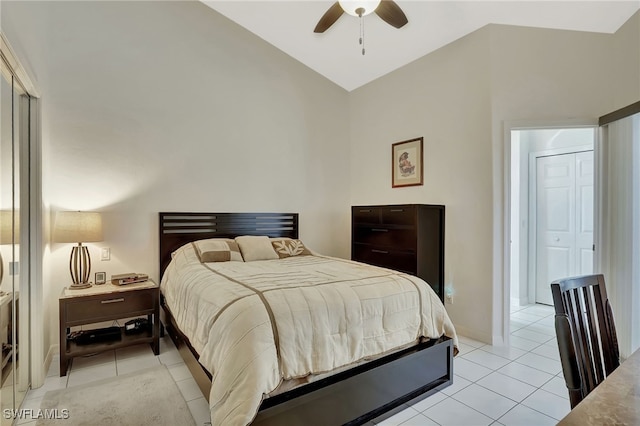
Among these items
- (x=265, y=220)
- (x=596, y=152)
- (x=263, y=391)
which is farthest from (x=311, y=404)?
(x=596, y=152)

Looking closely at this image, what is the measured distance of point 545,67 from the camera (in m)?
2.95

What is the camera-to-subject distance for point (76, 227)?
2637mm

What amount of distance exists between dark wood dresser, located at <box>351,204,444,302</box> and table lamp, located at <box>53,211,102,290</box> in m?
2.62

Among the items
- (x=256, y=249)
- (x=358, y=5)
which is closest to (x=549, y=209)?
(x=358, y=5)

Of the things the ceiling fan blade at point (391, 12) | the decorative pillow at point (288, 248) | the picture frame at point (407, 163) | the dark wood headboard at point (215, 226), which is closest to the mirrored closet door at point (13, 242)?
the dark wood headboard at point (215, 226)

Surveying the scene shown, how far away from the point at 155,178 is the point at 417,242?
2684mm

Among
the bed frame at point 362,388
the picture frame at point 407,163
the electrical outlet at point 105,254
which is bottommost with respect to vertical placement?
the bed frame at point 362,388

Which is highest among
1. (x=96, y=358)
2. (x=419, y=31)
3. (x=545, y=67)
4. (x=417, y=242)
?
(x=419, y=31)

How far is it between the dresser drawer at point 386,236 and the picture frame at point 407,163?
0.73 metres

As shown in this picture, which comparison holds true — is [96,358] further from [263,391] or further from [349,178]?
[349,178]

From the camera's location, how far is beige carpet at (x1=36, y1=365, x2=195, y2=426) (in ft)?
6.26

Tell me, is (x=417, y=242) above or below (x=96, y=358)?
above

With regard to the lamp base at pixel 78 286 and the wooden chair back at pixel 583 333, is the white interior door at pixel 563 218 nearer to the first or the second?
the wooden chair back at pixel 583 333

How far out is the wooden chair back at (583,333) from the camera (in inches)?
36.8
